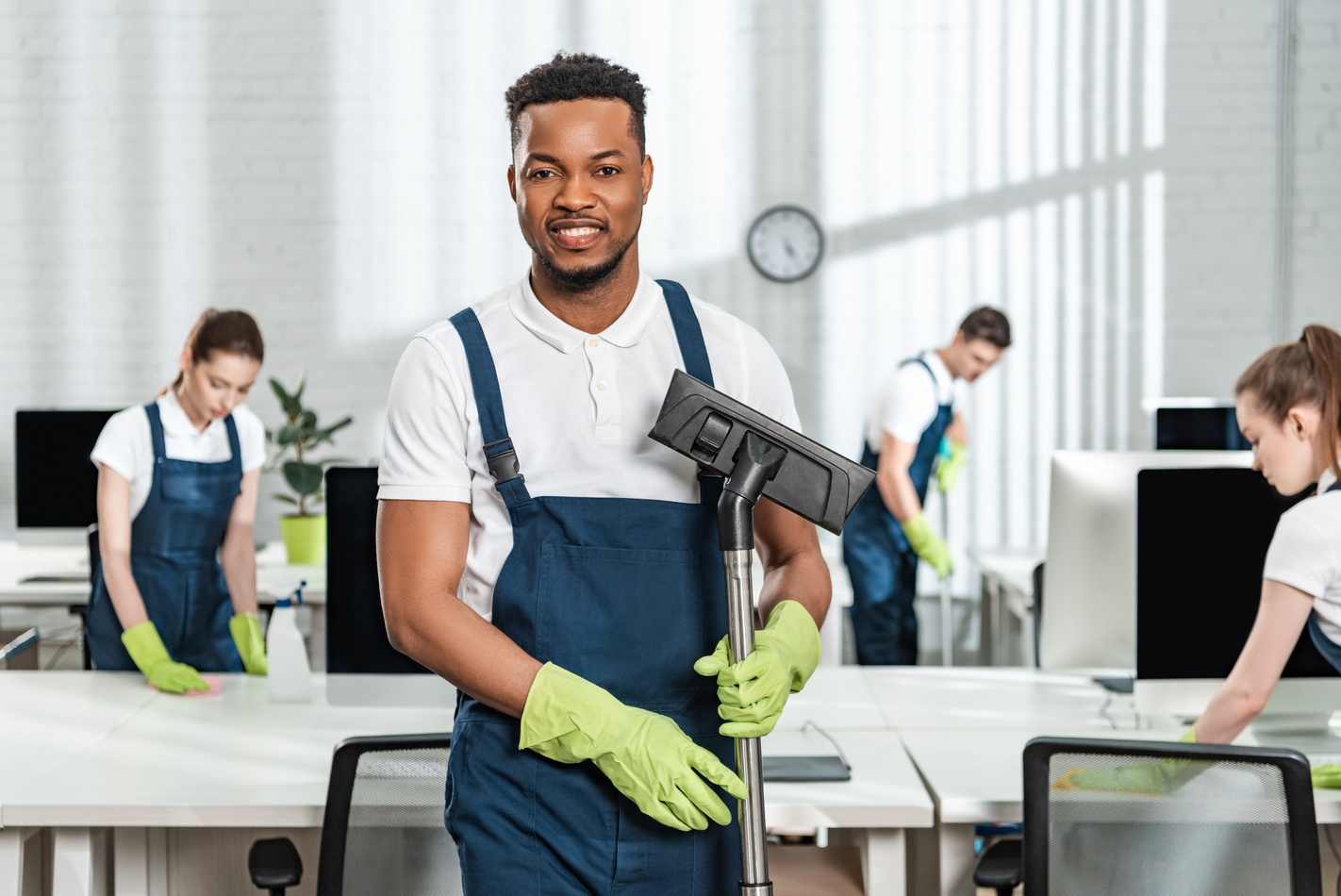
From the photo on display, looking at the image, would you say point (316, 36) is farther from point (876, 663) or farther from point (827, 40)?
point (876, 663)

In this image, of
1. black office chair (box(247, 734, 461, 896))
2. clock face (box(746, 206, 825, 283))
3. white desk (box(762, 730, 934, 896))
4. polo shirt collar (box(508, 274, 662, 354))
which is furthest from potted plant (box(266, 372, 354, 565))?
polo shirt collar (box(508, 274, 662, 354))

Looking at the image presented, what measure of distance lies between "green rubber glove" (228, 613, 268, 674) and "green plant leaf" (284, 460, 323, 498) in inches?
57.5

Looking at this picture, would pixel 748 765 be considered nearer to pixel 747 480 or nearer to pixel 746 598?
pixel 746 598

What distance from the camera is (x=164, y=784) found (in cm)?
177

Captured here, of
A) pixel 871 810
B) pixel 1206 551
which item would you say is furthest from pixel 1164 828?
pixel 1206 551

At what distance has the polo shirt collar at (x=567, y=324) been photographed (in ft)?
4.05

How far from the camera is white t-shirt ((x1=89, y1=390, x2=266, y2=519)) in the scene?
2492 mm

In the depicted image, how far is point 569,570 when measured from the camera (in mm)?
1170

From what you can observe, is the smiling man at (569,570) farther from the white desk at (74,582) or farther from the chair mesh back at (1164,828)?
the white desk at (74,582)

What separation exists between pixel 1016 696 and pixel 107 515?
185 cm

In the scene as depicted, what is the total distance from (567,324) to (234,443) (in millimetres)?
1714

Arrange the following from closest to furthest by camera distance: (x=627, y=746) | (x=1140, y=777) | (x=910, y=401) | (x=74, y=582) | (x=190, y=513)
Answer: (x=627, y=746) < (x=1140, y=777) < (x=190, y=513) < (x=74, y=582) < (x=910, y=401)

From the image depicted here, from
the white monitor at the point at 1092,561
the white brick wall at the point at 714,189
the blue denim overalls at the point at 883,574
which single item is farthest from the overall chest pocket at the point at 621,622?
the white brick wall at the point at 714,189

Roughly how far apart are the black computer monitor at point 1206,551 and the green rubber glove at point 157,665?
5.63 ft
